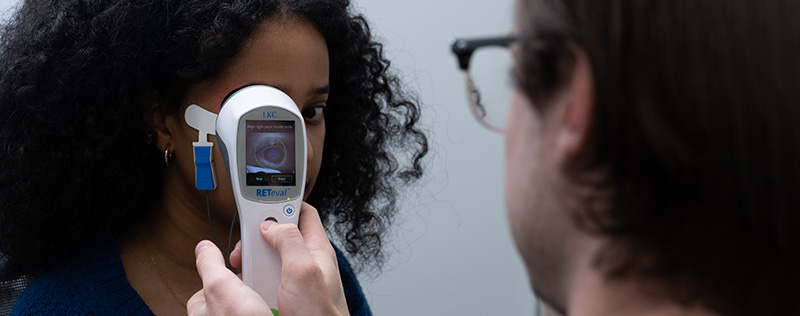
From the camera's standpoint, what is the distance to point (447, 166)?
6.82ft

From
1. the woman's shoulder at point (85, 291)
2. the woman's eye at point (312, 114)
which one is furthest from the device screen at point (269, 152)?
the woman's shoulder at point (85, 291)

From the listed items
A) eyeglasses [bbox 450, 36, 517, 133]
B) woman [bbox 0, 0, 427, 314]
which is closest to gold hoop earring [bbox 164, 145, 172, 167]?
woman [bbox 0, 0, 427, 314]

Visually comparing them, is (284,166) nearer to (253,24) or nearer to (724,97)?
(253,24)

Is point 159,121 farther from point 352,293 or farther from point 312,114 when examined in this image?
point 352,293

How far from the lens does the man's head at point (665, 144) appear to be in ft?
1.53

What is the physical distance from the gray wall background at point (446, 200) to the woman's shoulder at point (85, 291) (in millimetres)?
847

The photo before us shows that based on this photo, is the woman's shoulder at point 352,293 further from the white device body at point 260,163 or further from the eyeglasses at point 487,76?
the eyeglasses at point 487,76

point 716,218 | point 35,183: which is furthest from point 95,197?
point 716,218

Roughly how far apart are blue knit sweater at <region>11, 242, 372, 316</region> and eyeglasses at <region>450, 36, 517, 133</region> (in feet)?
2.39

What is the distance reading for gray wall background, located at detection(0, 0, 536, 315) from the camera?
1.90m

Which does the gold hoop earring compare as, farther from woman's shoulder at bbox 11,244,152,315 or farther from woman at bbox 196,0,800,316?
woman at bbox 196,0,800,316

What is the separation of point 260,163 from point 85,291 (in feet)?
1.21

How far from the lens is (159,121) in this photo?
1.10m

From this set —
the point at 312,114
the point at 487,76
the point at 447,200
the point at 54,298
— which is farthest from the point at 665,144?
the point at 447,200
